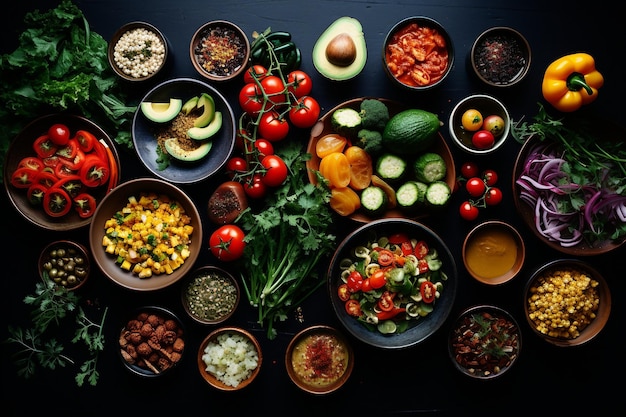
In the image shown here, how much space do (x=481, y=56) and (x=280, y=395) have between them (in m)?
2.47

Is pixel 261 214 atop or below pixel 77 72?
below

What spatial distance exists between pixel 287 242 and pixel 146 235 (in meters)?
0.85

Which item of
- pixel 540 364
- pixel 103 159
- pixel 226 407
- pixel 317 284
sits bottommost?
pixel 226 407

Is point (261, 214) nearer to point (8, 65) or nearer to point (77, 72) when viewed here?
point (77, 72)

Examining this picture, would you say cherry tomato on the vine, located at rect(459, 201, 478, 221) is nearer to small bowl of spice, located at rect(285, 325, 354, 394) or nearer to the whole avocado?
the whole avocado

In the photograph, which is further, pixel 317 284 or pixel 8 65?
pixel 317 284

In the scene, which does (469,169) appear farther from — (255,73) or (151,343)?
(151,343)

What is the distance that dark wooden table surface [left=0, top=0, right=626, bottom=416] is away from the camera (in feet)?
10.4

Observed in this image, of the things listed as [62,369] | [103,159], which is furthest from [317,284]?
[62,369]

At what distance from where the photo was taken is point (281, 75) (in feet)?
9.61

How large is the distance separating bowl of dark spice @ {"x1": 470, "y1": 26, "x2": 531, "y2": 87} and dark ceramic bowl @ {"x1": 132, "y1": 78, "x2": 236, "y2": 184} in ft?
5.12

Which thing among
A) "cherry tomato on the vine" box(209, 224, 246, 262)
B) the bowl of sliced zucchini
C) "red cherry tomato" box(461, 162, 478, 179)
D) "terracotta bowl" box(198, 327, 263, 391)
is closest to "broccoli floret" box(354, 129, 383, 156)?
the bowl of sliced zucchini

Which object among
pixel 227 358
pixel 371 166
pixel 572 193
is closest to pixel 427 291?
pixel 371 166

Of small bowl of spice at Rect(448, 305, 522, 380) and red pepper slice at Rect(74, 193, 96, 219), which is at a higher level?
red pepper slice at Rect(74, 193, 96, 219)
